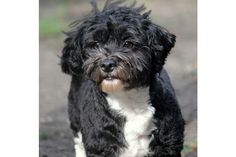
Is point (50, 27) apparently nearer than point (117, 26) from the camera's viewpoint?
No

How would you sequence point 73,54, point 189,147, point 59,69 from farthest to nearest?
point 59,69 < point 189,147 < point 73,54

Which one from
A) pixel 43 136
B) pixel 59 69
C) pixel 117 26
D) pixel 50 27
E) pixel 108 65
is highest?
pixel 50 27

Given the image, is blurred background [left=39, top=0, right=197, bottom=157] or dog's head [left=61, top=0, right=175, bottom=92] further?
blurred background [left=39, top=0, right=197, bottom=157]

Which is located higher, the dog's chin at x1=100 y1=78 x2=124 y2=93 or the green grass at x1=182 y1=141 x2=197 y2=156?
the dog's chin at x1=100 y1=78 x2=124 y2=93

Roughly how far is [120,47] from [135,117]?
60cm

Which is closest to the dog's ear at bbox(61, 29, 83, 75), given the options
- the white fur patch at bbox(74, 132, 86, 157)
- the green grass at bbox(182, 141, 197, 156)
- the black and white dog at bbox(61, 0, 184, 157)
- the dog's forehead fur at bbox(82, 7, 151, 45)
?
the black and white dog at bbox(61, 0, 184, 157)

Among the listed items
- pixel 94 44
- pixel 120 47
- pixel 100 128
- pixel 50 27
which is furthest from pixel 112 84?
pixel 50 27

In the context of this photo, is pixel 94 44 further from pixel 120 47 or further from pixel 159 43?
pixel 159 43

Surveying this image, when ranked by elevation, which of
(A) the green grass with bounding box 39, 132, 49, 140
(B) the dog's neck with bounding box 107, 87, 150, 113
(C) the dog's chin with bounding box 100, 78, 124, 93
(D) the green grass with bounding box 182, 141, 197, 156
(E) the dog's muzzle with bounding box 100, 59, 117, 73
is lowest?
(D) the green grass with bounding box 182, 141, 197, 156

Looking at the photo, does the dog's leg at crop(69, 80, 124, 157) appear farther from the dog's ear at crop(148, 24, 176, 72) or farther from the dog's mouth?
the dog's ear at crop(148, 24, 176, 72)

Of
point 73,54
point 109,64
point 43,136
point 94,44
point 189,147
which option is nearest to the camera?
point 109,64

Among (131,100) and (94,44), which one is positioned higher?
(94,44)

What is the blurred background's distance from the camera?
8312 millimetres

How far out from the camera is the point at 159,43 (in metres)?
6.30
